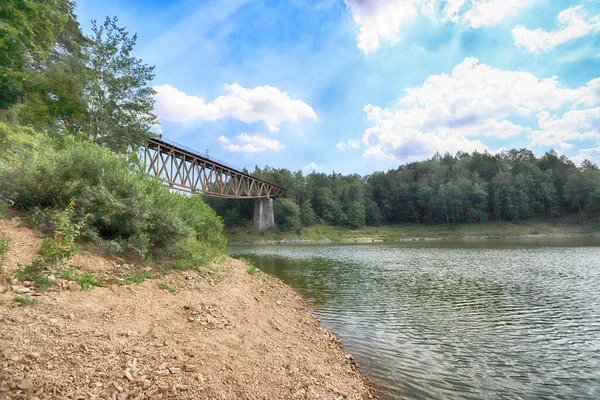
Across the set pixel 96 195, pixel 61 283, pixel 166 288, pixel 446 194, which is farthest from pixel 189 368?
pixel 446 194

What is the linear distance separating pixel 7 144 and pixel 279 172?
330 ft

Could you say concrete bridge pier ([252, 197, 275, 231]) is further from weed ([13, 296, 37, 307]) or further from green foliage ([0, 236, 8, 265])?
weed ([13, 296, 37, 307])

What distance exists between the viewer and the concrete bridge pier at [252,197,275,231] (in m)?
87.3

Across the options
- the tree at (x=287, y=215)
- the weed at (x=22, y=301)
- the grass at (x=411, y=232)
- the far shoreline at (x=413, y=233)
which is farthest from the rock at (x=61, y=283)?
the tree at (x=287, y=215)

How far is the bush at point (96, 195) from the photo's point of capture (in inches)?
389

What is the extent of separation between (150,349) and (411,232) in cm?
9366

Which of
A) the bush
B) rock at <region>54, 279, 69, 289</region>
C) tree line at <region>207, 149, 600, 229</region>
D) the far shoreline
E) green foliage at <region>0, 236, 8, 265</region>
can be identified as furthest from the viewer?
tree line at <region>207, 149, 600, 229</region>

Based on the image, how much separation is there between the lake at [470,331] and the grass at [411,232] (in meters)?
61.8

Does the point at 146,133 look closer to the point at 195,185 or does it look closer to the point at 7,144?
the point at 7,144

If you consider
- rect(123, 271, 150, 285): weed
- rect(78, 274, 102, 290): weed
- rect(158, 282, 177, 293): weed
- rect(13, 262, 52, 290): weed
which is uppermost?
rect(13, 262, 52, 290): weed

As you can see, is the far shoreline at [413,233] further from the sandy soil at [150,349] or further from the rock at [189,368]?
the rock at [189,368]

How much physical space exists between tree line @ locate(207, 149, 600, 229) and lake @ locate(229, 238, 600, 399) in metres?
70.8

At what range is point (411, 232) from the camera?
90.0 metres

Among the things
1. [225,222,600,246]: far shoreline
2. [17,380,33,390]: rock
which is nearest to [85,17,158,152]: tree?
[17,380,33,390]: rock
